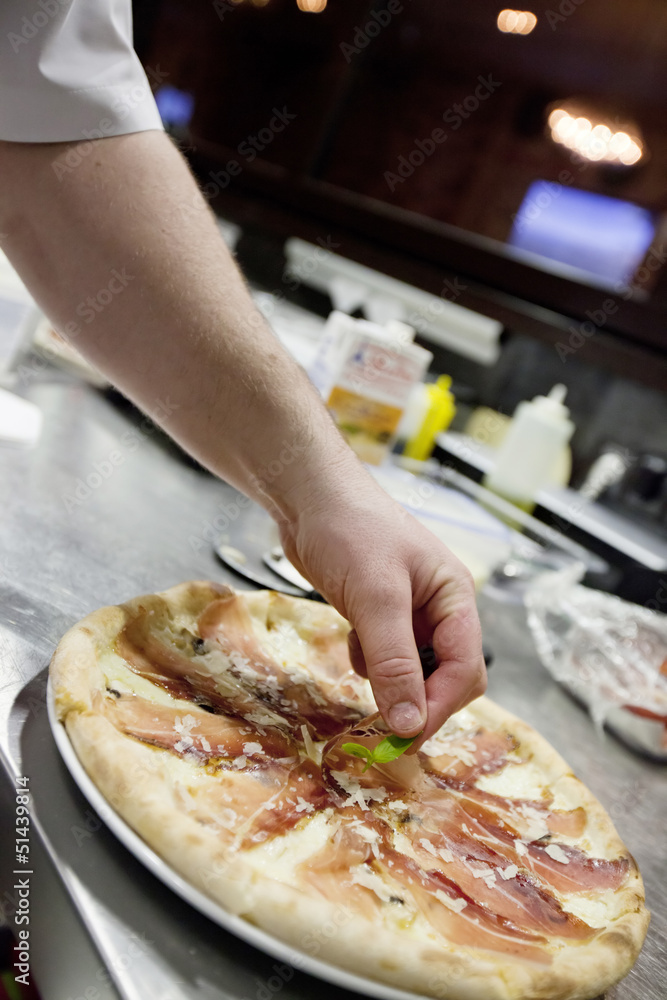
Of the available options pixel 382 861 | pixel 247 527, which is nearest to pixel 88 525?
pixel 247 527

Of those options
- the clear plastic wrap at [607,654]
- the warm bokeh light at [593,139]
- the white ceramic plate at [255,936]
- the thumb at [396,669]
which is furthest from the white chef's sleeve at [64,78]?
the warm bokeh light at [593,139]

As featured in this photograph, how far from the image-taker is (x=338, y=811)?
2.19 ft

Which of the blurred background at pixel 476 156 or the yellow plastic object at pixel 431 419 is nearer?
the blurred background at pixel 476 156

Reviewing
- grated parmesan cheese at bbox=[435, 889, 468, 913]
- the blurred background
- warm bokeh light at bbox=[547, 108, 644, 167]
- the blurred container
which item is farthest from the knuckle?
warm bokeh light at bbox=[547, 108, 644, 167]

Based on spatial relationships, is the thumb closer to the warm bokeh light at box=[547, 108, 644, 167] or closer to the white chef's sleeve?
the white chef's sleeve

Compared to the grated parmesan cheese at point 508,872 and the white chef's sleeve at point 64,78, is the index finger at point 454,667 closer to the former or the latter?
the grated parmesan cheese at point 508,872

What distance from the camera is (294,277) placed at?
294 centimetres

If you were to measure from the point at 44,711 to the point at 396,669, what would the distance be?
317 mm

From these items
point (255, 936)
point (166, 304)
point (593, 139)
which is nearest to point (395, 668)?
point (255, 936)

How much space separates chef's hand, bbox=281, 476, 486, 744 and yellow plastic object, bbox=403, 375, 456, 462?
1169mm

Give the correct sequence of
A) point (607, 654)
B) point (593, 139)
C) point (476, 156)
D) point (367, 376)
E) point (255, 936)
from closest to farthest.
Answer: point (255, 936) < point (607, 654) < point (367, 376) < point (593, 139) < point (476, 156)

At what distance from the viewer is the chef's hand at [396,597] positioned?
697 millimetres

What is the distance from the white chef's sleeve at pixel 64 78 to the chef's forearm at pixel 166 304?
2cm

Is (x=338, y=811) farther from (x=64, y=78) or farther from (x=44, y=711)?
(x=64, y=78)
